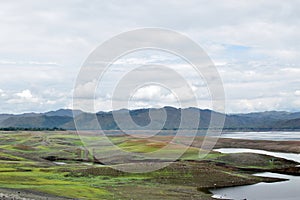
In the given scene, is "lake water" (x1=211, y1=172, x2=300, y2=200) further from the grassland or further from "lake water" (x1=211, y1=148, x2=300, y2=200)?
the grassland

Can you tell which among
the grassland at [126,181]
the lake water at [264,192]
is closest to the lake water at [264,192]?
the lake water at [264,192]

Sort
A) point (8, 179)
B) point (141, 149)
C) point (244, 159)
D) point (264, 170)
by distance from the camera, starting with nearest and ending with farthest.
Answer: point (8, 179) → point (264, 170) → point (244, 159) → point (141, 149)

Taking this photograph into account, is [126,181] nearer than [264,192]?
No

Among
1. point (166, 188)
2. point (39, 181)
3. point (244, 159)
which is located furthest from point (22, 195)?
point (244, 159)

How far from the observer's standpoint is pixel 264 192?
186ft

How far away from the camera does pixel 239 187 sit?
62.1 meters

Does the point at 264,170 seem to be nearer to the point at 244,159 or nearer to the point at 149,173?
the point at 244,159

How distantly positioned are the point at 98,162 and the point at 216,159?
26287 millimetres

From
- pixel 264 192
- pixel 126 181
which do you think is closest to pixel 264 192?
pixel 264 192

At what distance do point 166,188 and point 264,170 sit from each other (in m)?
33.3

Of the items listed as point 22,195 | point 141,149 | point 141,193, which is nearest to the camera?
point 22,195

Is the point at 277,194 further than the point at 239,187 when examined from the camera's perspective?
No

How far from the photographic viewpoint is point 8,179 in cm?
5450

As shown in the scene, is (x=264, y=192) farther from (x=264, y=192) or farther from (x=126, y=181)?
(x=126, y=181)
